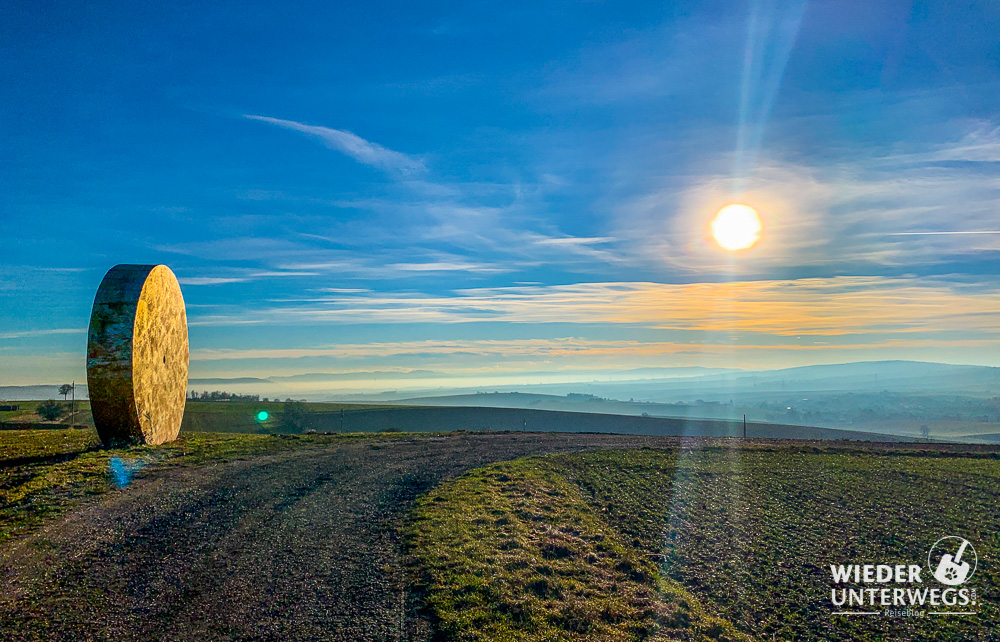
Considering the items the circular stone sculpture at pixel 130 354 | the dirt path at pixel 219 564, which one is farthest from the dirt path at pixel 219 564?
the circular stone sculpture at pixel 130 354

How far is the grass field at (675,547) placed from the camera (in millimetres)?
10594

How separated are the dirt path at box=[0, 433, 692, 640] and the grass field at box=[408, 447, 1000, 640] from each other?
3.58 ft

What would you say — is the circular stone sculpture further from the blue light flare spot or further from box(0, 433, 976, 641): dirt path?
box(0, 433, 976, 641): dirt path

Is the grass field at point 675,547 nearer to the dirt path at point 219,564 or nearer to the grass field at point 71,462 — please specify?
the dirt path at point 219,564

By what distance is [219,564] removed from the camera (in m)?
11.1

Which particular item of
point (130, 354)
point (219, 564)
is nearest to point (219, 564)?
point (219, 564)

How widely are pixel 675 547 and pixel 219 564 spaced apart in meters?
9.99

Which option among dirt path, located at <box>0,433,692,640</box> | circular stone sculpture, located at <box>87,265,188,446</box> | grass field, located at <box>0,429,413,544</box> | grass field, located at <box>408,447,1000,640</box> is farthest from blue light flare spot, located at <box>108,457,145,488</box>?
grass field, located at <box>408,447,1000,640</box>

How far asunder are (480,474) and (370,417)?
49898 millimetres

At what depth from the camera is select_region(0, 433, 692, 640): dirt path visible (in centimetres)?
883

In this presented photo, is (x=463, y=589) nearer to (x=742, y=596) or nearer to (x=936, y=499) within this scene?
(x=742, y=596)

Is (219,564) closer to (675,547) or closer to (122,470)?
(122,470)

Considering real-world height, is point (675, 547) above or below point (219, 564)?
below

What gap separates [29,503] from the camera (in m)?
14.2
